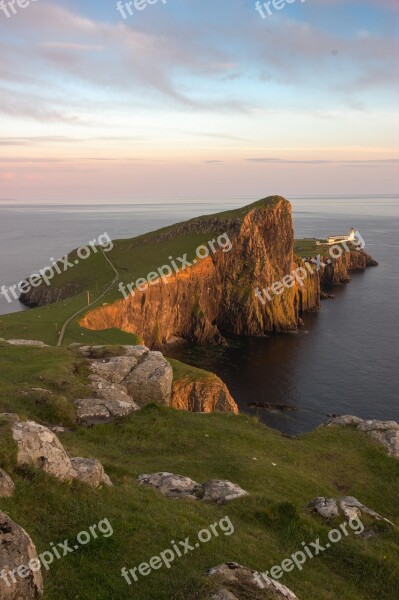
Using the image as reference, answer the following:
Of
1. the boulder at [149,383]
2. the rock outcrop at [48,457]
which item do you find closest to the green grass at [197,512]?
the rock outcrop at [48,457]

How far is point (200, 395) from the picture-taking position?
50656mm

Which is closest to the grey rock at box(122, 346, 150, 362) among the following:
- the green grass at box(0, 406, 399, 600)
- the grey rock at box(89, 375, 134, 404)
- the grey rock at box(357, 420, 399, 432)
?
the grey rock at box(89, 375, 134, 404)

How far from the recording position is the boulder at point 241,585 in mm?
12680

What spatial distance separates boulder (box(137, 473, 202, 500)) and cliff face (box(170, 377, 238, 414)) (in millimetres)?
23931

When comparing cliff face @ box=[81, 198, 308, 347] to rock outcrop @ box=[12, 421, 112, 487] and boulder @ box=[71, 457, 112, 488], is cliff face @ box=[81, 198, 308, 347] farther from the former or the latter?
rock outcrop @ box=[12, 421, 112, 487]

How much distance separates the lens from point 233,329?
4520 inches

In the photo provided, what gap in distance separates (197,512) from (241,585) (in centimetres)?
683

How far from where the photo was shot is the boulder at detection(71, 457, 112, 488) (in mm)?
18833

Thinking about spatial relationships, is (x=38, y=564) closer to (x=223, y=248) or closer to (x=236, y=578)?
(x=236, y=578)

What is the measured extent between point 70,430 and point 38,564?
1950 cm

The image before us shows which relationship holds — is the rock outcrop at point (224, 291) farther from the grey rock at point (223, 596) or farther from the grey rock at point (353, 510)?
the grey rock at point (223, 596)

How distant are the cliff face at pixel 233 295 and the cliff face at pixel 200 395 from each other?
135 ft

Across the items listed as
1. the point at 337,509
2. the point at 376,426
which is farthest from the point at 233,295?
the point at 337,509

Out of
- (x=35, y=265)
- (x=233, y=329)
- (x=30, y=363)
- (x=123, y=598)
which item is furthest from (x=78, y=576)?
(x=35, y=265)
